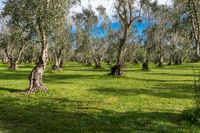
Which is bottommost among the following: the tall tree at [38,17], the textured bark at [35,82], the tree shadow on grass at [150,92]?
the tree shadow on grass at [150,92]

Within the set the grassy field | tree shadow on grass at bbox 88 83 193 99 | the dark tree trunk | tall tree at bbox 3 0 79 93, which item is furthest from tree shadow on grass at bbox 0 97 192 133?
tree shadow on grass at bbox 88 83 193 99

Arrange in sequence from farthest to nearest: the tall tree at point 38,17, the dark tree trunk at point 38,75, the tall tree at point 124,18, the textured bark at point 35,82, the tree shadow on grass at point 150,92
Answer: the tall tree at point 124,18, the tree shadow on grass at point 150,92, the textured bark at point 35,82, the dark tree trunk at point 38,75, the tall tree at point 38,17

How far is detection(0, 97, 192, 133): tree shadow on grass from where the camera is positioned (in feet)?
61.2

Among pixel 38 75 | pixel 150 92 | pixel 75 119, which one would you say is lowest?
pixel 150 92

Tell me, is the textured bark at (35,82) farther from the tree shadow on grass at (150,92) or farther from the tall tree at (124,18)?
the tall tree at (124,18)

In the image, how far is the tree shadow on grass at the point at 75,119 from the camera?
1864 centimetres

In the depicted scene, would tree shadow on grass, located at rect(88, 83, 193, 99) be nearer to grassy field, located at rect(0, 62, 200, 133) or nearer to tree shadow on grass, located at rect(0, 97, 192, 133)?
grassy field, located at rect(0, 62, 200, 133)

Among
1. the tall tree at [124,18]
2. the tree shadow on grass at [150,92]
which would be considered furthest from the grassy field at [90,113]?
the tall tree at [124,18]

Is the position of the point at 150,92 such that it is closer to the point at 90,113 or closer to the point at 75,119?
the point at 90,113

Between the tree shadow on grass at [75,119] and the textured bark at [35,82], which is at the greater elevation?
the textured bark at [35,82]

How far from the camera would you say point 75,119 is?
21.2 m

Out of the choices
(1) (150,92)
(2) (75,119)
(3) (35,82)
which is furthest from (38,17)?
(1) (150,92)

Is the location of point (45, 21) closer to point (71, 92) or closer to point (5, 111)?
point (71, 92)

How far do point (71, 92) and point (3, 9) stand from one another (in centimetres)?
959
